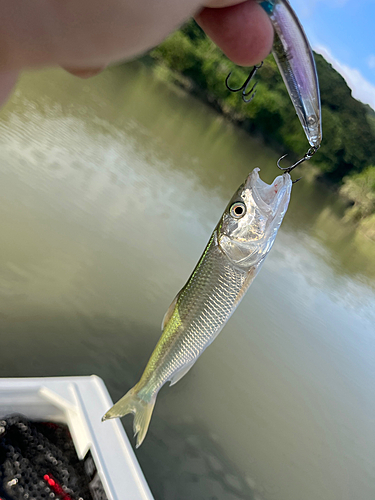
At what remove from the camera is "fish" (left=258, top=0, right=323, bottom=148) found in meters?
0.90

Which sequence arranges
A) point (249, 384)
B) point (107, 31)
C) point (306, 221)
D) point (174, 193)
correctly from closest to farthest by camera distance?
point (107, 31), point (249, 384), point (174, 193), point (306, 221)

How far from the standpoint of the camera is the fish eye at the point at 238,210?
153cm

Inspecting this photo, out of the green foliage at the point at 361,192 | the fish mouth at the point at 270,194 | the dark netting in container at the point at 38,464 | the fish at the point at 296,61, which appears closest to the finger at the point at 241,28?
the fish at the point at 296,61

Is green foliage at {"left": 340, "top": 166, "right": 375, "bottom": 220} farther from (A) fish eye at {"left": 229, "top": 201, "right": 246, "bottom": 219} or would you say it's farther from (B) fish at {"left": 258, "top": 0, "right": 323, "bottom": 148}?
(B) fish at {"left": 258, "top": 0, "right": 323, "bottom": 148}

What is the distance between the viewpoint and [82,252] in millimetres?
5164

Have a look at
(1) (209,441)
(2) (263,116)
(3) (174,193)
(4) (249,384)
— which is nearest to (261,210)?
(1) (209,441)

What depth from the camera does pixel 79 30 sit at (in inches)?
15.3

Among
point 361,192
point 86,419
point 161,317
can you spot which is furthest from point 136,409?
point 361,192

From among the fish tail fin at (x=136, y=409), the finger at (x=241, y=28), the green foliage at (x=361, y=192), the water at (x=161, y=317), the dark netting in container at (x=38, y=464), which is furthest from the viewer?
the green foliage at (x=361, y=192)

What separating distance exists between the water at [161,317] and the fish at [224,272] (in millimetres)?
2124

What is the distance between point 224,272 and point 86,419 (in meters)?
1.56

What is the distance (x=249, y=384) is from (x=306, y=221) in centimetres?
1021

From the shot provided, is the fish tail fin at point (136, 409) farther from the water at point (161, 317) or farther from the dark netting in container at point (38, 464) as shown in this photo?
the water at point (161, 317)

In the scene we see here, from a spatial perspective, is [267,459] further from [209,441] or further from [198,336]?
[198,336]
